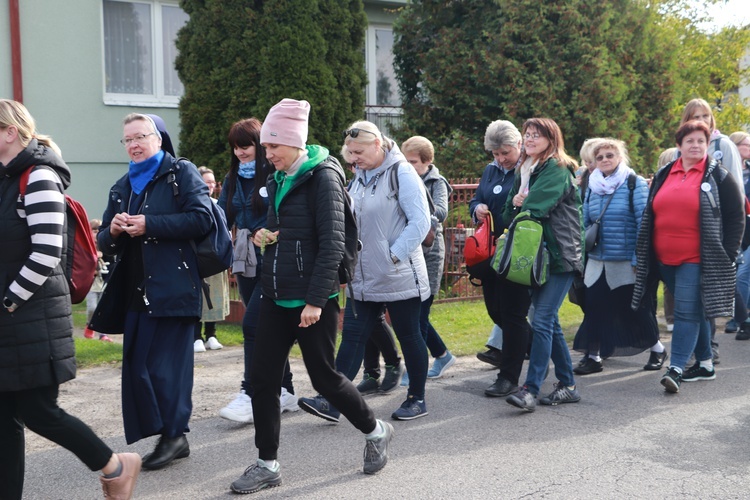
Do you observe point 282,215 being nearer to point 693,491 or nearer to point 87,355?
point 693,491

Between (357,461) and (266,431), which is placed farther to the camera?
(357,461)

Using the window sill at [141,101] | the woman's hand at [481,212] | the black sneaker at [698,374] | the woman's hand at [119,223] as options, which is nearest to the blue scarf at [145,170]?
the woman's hand at [119,223]

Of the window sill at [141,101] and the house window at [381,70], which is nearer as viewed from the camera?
the window sill at [141,101]

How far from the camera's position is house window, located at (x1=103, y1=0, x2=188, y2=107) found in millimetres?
12859

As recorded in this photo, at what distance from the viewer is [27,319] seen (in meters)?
3.75

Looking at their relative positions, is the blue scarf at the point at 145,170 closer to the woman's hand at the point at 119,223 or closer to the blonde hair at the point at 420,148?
the woman's hand at the point at 119,223

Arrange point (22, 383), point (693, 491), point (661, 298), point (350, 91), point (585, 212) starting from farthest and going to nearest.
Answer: point (350, 91)
point (661, 298)
point (585, 212)
point (693, 491)
point (22, 383)

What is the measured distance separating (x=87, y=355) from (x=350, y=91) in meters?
6.10

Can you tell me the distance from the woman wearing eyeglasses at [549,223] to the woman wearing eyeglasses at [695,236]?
0.84m

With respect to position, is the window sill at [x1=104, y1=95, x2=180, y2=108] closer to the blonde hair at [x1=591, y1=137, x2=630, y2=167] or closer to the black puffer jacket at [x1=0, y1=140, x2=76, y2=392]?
the blonde hair at [x1=591, y1=137, x2=630, y2=167]

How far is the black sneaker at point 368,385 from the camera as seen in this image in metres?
6.40

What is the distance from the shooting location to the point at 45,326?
380cm

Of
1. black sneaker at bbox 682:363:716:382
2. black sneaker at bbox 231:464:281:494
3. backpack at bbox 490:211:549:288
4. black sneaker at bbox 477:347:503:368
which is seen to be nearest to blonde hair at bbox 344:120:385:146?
backpack at bbox 490:211:549:288

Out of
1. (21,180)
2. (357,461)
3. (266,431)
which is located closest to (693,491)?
(357,461)
